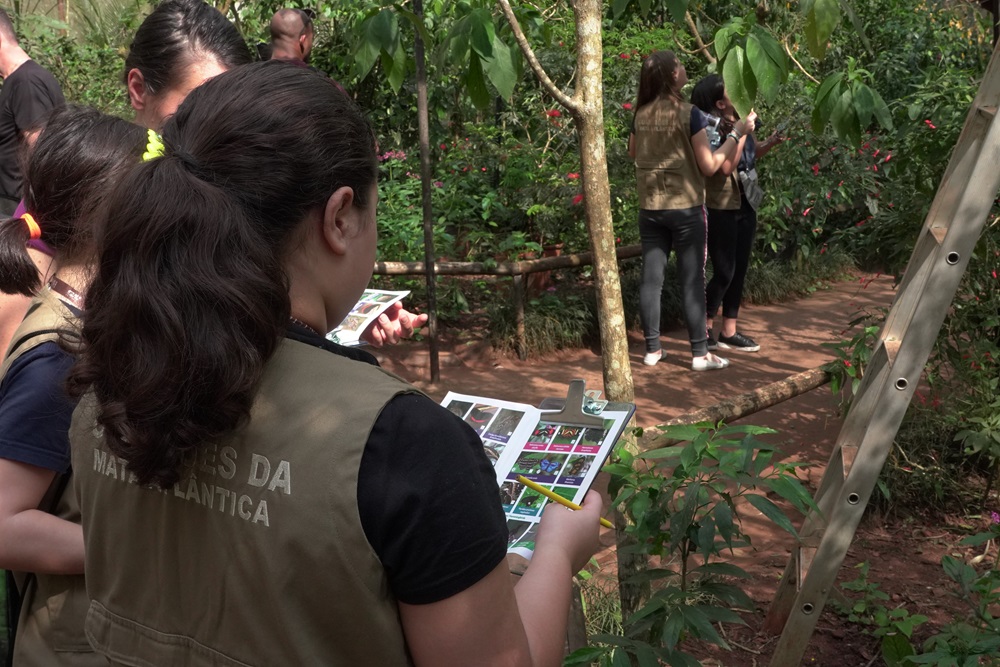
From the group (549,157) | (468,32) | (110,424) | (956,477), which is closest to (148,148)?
(110,424)

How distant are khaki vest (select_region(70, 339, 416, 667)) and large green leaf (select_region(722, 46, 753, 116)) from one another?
5.23 feet

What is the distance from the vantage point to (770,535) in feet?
13.4

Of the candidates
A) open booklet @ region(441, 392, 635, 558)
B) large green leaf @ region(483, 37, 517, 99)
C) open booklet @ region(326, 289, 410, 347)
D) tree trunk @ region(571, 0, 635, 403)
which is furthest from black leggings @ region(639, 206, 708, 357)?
open booklet @ region(441, 392, 635, 558)

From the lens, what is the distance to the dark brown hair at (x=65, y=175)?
66.0 inches

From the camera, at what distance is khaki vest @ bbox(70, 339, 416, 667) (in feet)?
3.41

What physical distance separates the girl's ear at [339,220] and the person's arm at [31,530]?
71 cm

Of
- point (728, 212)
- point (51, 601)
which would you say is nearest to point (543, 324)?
point (728, 212)

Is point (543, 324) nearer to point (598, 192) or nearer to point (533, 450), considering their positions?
point (598, 192)

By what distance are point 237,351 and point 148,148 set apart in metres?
0.63

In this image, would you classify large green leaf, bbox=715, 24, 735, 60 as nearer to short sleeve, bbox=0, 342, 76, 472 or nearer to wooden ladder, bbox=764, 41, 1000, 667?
wooden ladder, bbox=764, 41, 1000, 667

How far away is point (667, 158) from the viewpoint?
5789 mm

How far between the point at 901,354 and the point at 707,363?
3649 mm

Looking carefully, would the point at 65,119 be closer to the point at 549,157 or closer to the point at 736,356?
the point at 736,356

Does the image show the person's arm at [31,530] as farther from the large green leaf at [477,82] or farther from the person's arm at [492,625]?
the large green leaf at [477,82]
